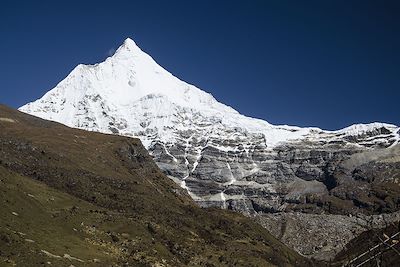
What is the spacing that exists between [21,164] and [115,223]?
3389cm

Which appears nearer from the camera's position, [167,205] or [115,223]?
[115,223]

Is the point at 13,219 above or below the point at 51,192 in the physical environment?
below

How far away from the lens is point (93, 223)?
11012cm

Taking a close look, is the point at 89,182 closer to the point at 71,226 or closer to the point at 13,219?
the point at 71,226

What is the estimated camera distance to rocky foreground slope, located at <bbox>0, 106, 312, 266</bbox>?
274 feet

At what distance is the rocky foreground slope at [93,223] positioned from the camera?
83500mm

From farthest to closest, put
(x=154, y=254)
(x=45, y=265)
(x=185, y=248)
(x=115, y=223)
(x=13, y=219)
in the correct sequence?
(x=185, y=248)
(x=115, y=223)
(x=154, y=254)
(x=13, y=219)
(x=45, y=265)

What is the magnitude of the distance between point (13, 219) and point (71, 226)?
18.1 meters

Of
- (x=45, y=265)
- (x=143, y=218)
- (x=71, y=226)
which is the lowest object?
(x=45, y=265)

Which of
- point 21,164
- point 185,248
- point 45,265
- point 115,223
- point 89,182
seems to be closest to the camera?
point 45,265

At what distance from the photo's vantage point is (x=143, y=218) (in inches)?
5157

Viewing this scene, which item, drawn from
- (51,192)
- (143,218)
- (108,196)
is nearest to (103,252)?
(51,192)

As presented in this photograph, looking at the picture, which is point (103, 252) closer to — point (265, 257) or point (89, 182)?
point (89, 182)

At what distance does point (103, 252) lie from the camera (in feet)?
313
